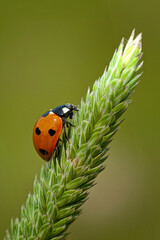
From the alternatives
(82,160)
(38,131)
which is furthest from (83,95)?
(82,160)

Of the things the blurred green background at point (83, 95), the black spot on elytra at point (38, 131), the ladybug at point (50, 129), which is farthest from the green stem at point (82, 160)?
the blurred green background at point (83, 95)

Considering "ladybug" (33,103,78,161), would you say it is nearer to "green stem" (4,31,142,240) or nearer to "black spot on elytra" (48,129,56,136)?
"black spot on elytra" (48,129,56,136)

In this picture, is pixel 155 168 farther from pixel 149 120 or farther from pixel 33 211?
pixel 33 211

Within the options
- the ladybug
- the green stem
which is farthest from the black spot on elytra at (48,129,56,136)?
the green stem

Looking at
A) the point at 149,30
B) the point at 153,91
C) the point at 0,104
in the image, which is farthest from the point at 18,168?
the point at 149,30

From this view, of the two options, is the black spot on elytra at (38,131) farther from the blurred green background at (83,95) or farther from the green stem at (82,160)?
the blurred green background at (83,95)

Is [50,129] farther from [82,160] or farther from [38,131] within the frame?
[82,160]
